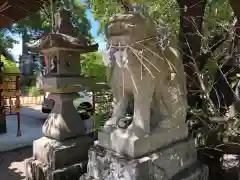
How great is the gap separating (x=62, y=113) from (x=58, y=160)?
0.67 m

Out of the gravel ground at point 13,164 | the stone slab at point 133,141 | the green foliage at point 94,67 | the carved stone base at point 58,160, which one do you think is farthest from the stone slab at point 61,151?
the green foliage at point 94,67

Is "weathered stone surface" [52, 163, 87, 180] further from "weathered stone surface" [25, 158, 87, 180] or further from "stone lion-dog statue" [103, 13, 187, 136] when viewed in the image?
"stone lion-dog statue" [103, 13, 187, 136]

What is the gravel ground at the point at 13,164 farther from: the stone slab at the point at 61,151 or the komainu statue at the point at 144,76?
the komainu statue at the point at 144,76

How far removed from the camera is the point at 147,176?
1976mm

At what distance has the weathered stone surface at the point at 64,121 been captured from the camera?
130 inches

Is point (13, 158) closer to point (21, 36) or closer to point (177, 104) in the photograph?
point (177, 104)

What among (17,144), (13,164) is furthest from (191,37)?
(17,144)

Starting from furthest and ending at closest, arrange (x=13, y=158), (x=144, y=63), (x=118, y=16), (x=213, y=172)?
1. (x=13, y=158)
2. (x=213, y=172)
3. (x=144, y=63)
4. (x=118, y=16)

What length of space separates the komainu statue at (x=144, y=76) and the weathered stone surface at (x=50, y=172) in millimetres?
1174

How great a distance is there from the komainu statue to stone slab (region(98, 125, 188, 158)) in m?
0.01

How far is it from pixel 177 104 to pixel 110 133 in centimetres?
71

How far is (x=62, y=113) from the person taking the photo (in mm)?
3424

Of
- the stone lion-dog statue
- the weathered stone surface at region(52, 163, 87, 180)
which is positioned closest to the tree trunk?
the stone lion-dog statue

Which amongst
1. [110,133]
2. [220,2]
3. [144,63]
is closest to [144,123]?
[110,133]
